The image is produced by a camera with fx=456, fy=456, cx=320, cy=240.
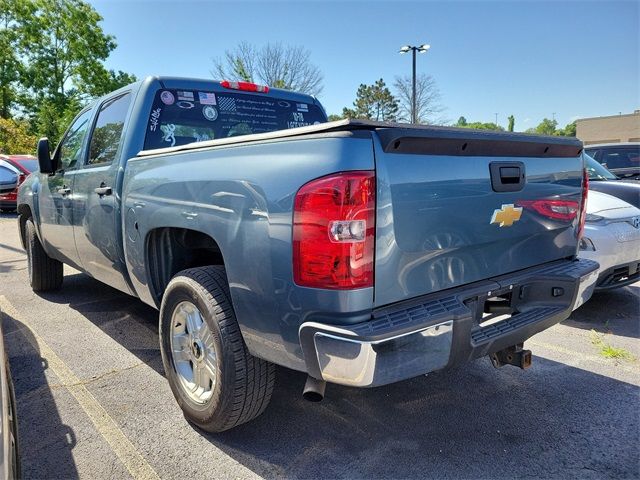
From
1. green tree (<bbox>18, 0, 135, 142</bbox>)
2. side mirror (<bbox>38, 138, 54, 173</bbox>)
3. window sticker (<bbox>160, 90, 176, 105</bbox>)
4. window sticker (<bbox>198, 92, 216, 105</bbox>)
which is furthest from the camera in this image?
green tree (<bbox>18, 0, 135, 142</bbox>)

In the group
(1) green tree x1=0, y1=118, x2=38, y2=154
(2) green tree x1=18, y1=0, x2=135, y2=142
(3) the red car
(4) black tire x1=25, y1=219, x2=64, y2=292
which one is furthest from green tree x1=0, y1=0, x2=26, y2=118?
(4) black tire x1=25, y1=219, x2=64, y2=292

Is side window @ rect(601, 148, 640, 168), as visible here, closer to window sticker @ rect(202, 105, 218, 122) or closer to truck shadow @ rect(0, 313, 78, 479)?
window sticker @ rect(202, 105, 218, 122)

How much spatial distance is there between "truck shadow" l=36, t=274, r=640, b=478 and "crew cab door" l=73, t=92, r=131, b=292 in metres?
0.92

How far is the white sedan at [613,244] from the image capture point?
168 inches

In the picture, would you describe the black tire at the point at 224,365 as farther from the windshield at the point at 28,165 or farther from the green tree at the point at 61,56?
the green tree at the point at 61,56

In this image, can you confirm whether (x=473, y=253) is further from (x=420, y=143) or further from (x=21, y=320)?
(x=21, y=320)

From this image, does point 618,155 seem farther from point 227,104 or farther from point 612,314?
point 227,104

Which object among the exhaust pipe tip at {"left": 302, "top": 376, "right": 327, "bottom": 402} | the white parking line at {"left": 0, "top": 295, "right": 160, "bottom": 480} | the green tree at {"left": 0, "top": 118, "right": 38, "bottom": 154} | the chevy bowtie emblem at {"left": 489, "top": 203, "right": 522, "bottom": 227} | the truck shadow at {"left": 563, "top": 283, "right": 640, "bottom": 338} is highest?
the green tree at {"left": 0, "top": 118, "right": 38, "bottom": 154}

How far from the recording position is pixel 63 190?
409cm

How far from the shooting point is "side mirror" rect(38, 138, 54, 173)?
413 cm

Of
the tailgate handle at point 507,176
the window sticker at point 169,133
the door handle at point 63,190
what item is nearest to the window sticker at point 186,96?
the window sticker at point 169,133

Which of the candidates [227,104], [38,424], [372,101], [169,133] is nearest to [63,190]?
[169,133]

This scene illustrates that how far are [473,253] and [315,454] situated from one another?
1.31m

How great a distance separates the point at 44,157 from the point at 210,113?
180cm
